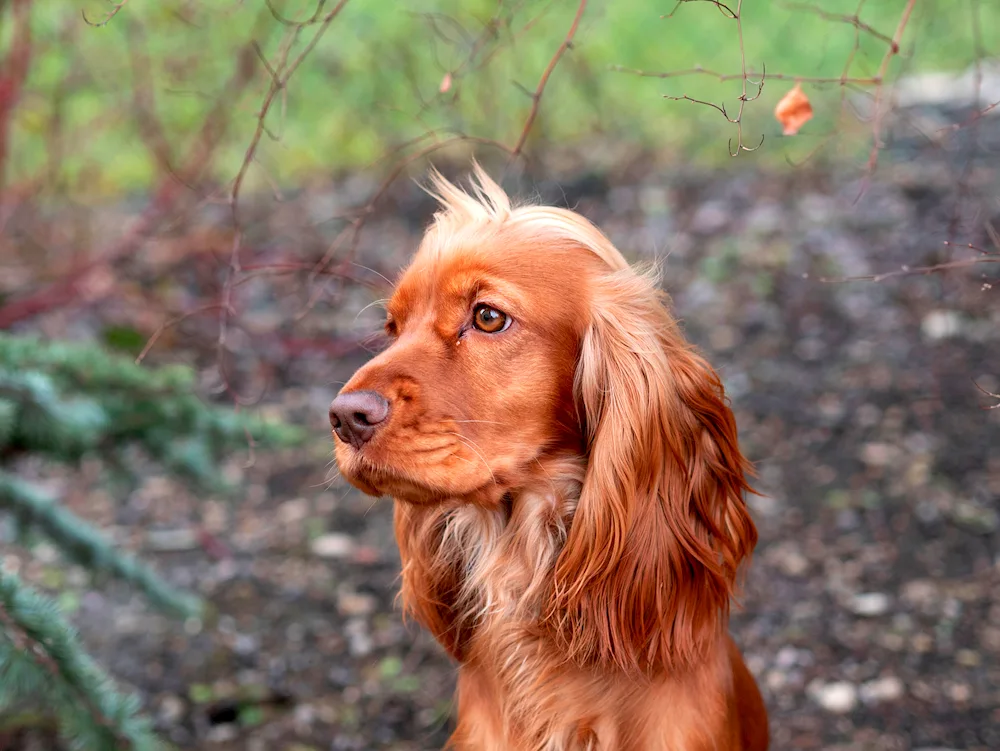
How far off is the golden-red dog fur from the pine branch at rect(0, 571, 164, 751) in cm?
94

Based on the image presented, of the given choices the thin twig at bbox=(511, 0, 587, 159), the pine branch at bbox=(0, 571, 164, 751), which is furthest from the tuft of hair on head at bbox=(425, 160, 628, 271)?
the pine branch at bbox=(0, 571, 164, 751)

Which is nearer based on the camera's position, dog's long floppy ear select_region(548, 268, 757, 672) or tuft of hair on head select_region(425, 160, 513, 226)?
dog's long floppy ear select_region(548, 268, 757, 672)

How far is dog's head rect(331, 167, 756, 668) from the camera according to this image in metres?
2.16

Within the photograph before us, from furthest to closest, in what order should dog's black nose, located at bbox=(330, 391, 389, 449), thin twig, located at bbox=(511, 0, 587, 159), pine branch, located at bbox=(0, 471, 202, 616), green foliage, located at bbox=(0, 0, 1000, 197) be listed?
1. green foliage, located at bbox=(0, 0, 1000, 197)
2. pine branch, located at bbox=(0, 471, 202, 616)
3. thin twig, located at bbox=(511, 0, 587, 159)
4. dog's black nose, located at bbox=(330, 391, 389, 449)

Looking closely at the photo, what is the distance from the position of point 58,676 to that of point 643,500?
1411mm

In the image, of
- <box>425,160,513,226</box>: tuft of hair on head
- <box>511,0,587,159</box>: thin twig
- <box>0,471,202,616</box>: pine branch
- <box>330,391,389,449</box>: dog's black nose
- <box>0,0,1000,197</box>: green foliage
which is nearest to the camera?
<box>330,391,389,449</box>: dog's black nose

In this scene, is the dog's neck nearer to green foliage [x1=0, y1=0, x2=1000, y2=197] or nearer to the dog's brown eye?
the dog's brown eye

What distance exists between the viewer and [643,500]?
2209mm

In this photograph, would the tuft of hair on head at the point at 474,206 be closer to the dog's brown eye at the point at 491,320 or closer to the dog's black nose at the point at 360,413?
the dog's brown eye at the point at 491,320

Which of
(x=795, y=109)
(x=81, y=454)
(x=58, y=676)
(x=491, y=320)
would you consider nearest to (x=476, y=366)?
(x=491, y=320)

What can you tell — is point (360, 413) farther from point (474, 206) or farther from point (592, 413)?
point (474, 206)

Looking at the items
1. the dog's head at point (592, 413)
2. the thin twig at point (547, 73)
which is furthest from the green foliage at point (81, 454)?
the thin twig at point (547, 73)

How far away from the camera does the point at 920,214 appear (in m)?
6.34

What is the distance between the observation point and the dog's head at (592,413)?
216 cm
